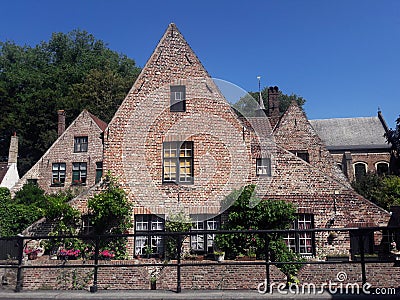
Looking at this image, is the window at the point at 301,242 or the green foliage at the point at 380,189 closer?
the window at the point at 301,242

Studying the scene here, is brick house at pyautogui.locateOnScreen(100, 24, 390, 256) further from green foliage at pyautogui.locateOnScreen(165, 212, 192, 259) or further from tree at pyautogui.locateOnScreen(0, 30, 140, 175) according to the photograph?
tree at pyautogui.locateOnScreen(0, 30, 140, 175)

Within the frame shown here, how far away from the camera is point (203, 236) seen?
1222cm

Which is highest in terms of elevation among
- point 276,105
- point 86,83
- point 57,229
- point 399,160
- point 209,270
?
point 86,83

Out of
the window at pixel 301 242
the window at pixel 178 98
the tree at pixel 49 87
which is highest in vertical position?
the tree at pixel 49 87

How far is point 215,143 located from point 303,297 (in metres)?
7.58

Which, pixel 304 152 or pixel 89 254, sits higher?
pixel 304 152

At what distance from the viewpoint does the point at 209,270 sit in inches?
380

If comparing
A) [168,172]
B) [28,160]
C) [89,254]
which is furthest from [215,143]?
[28,160]

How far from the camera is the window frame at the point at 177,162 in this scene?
1267cm

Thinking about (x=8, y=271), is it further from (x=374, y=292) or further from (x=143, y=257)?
(x=374, y=292)

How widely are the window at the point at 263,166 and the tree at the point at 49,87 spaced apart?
98.4ft

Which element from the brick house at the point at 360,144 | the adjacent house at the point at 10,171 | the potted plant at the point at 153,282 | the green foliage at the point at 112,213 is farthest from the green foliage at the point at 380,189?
the adjacent house at the point at 10,171

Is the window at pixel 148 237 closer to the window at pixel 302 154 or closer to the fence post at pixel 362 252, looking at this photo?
the fence post at pixel 362 252

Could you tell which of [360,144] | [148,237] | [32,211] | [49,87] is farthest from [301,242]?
[49,87]
